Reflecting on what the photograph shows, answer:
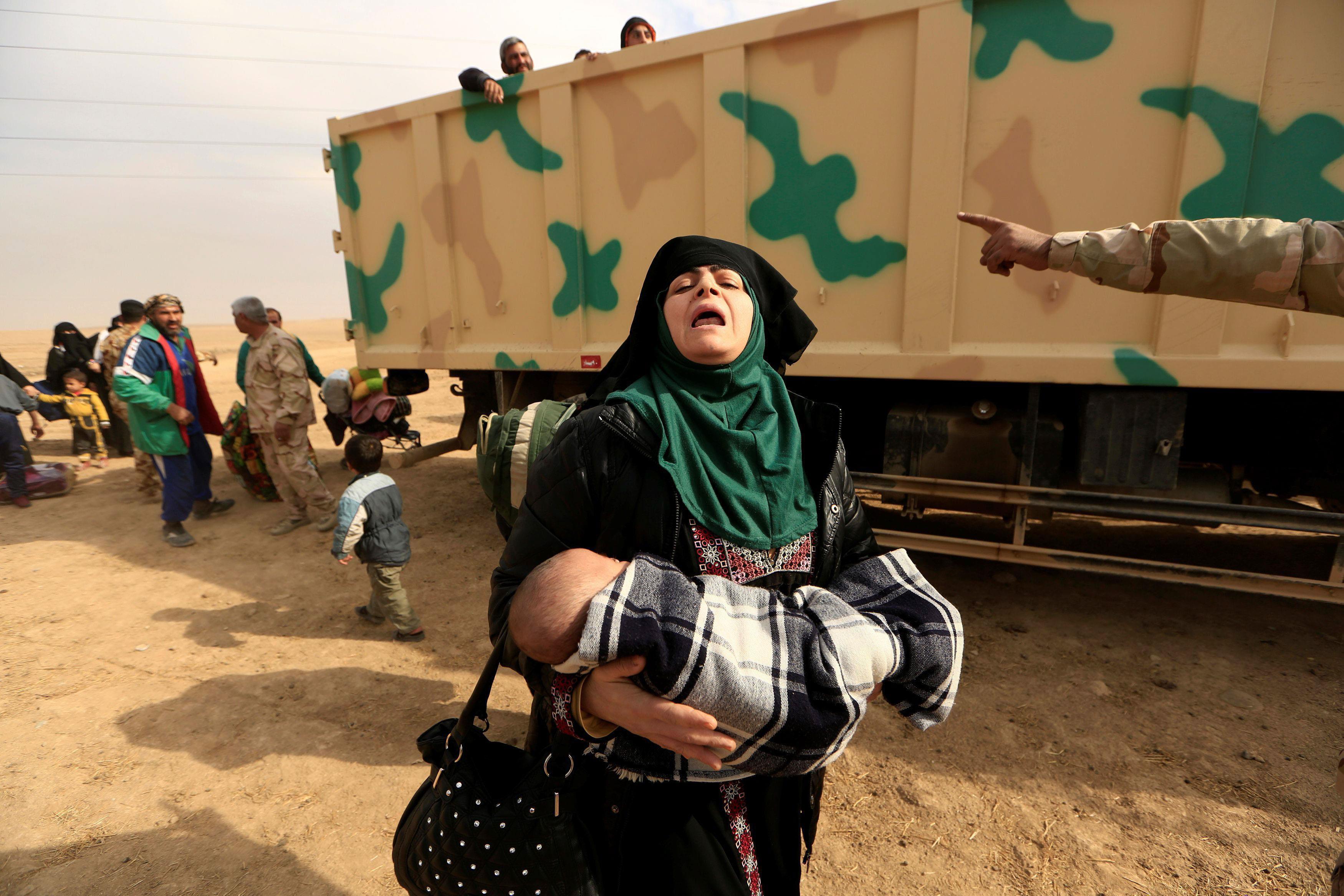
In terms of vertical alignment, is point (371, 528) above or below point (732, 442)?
below

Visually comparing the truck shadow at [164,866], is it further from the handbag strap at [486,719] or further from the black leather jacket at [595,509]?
→ the black leather jacket at [595,509]

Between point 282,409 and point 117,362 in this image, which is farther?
point 117,362

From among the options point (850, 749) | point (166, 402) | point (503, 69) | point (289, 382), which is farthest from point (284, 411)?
point (850, 749)

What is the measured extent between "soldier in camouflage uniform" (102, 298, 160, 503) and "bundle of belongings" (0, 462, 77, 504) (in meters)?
0.62

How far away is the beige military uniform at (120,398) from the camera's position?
6.15m

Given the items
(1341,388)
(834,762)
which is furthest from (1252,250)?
(834,762)

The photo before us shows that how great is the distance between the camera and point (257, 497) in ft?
20.4

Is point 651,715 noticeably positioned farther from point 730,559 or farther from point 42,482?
point 42,482

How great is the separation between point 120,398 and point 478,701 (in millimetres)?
5245

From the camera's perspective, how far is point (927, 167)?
10.2ft

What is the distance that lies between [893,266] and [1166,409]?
136 cm

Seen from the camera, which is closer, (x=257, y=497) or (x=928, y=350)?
(x=928, y=350)

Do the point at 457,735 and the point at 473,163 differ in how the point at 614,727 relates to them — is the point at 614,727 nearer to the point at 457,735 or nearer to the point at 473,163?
the point at 457,735

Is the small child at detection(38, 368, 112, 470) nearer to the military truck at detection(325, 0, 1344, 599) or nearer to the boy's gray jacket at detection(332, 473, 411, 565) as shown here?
the boy's gray jacket at detection(332, 473, 411, 565)
